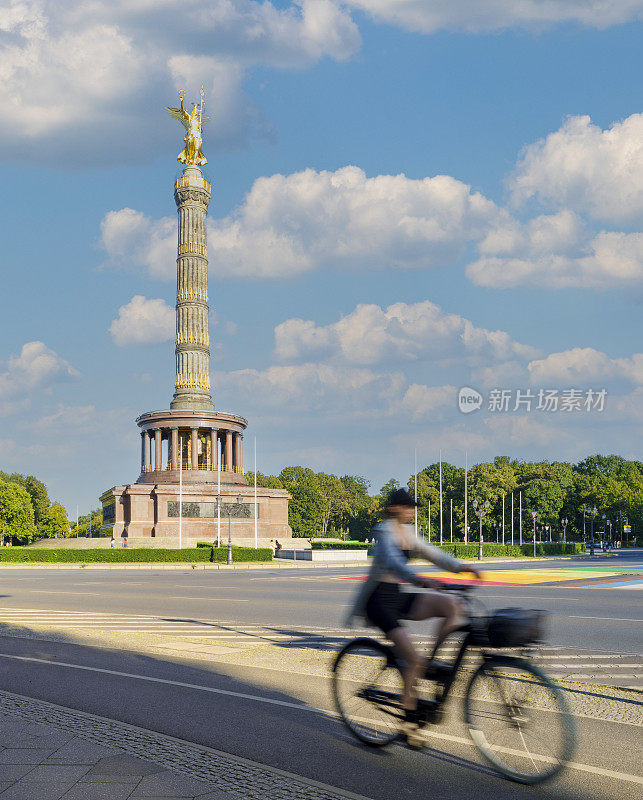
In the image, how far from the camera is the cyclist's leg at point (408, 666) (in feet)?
19.8

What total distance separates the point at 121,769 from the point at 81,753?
57 cm

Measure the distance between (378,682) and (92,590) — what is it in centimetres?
2067

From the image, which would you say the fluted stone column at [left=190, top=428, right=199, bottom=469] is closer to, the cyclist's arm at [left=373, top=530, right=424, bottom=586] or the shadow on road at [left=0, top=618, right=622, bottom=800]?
the shadow on road at [left=0, top=618, right=622, bottom=800]

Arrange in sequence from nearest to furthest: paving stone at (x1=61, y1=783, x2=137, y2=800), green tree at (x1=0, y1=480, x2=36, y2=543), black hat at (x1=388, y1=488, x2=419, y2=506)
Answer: paving stone at (x1=61, y1=783, x2=137, y2=800) → black hat at (x1=388, y1=488, x2=419, y2=506) → green tree at (x1=0, y1=480, x2=36, y2=543)

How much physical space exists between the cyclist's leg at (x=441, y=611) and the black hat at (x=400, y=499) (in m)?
0.73

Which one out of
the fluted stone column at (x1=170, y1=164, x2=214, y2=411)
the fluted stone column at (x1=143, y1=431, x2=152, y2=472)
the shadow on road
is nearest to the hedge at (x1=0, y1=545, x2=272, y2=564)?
the fluted stone column at (x1=143, y1=431, x2=152, y2=472)

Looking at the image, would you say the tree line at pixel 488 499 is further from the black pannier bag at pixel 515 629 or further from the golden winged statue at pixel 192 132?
the black pannier bag at pixel 515 629

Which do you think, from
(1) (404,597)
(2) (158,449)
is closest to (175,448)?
(2) (158,449)

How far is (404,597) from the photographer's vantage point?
617cm

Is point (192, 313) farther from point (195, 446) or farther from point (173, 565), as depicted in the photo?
point (173, 565)

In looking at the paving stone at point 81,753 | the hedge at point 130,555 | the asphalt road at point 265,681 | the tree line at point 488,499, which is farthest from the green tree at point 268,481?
the paving stone at point 81,753

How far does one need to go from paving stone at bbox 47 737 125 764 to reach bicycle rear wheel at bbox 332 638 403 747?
1794 millimetres

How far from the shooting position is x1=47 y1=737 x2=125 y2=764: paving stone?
600cm

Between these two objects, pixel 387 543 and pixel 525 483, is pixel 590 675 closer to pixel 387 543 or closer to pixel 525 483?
pixel 387 543
